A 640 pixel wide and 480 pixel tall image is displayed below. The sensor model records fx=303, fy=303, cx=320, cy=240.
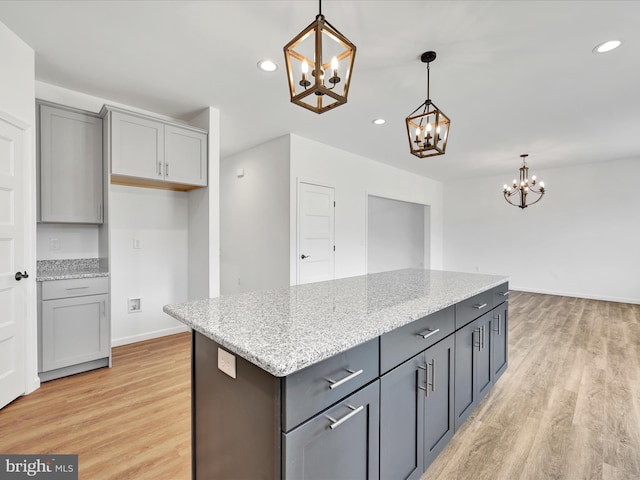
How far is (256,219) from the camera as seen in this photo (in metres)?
4.70

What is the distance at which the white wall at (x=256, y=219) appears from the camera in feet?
14.0

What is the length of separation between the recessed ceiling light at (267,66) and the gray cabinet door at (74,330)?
250 centimetres

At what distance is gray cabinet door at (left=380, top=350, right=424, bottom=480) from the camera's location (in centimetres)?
123

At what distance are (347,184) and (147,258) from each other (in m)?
3.14

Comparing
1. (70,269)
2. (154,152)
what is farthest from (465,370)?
(70,269)

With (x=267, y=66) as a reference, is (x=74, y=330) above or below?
below

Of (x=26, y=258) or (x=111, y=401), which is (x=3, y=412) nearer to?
(x=111, y=401)

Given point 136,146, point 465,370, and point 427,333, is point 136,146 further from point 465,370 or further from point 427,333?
point 465,370

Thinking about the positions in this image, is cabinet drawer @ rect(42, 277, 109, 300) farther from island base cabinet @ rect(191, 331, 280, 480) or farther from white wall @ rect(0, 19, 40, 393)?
island base cabinet @ rect(191, 331, 280, 480)

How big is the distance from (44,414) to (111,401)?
0.38m

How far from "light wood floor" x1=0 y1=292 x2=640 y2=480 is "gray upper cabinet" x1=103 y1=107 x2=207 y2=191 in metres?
1.80

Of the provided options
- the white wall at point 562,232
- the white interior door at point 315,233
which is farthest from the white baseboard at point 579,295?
the white interior door at point 315,233

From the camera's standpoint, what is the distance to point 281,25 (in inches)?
82.7

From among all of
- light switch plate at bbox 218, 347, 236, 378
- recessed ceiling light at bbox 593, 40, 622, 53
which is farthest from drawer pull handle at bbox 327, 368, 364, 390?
recessed ceiling light at bbox 593, 40, 622, 53
